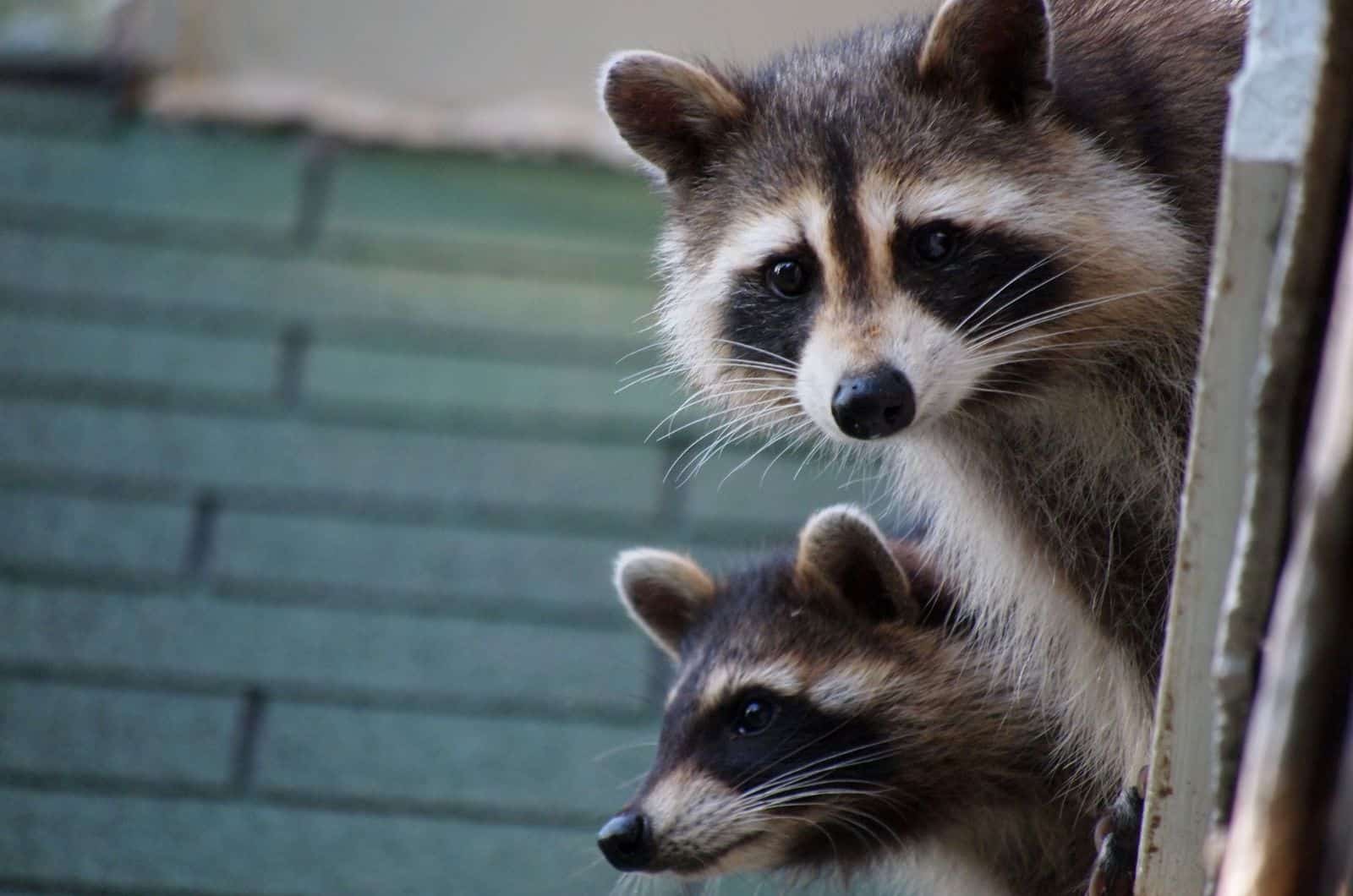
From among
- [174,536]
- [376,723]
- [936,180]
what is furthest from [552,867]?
[936,180]

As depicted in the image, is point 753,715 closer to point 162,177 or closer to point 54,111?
point 162,177

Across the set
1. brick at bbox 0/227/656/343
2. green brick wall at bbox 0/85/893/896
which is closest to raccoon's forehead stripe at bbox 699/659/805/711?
green brick wall at bbox 0/85/893/896

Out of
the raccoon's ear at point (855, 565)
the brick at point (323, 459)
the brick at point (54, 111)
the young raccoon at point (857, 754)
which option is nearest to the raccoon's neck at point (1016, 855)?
the young raccoon at point (857, 754)

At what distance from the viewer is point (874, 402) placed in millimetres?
2018

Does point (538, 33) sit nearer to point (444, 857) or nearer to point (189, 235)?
point (189, 235)

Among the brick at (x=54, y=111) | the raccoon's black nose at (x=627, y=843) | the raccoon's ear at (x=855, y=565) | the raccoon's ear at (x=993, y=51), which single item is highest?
the brick at (x=54, y=111)

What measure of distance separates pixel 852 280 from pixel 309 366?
7.69 ft

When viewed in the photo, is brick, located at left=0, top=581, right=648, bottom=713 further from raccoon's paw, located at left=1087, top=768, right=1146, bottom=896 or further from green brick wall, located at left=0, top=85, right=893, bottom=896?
raccoon's paw, located at left=1087, top=768, right=1146, bottom=896

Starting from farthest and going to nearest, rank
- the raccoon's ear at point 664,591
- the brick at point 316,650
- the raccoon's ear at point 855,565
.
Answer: the brick at point 316,650 → the raccoon's ear at point 664,591 → the raccoon's ear at point 855,565

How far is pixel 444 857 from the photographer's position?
12.4ft

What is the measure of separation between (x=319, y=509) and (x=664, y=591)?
126 centimetres

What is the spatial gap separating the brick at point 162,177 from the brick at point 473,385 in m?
0.42

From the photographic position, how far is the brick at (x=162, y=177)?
430 cm

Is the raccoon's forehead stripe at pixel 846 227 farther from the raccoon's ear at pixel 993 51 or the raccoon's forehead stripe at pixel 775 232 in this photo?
the raccoon's ear at pixel 993 51
